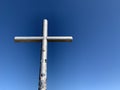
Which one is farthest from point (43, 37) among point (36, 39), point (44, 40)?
point (36, 39)

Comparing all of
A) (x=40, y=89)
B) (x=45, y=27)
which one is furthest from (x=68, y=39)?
(x=40, y=89)

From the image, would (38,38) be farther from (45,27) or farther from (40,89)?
(40,89)

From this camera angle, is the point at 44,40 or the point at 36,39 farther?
the point at 36,39

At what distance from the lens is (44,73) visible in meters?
6.05

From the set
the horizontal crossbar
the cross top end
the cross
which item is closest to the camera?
the cross

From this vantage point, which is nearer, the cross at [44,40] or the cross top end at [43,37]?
the cross at [44,40]

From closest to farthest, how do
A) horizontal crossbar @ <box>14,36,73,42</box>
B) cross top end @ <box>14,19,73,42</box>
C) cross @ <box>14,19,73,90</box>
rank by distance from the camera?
cross @ <box>14,19,73,90</box> → cross top end @ <box>14,19,73,42</box> → horizontal crossbar @ <box>14,36,73,42</box>

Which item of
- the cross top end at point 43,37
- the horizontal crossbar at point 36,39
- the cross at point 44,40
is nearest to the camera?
the cross at point 44,40

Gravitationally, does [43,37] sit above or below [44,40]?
above

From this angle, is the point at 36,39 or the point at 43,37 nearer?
the point at 43,37

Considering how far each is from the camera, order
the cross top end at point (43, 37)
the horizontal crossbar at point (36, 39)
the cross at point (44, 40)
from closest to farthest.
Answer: the cross at point (44, 40)
the cross top end at point (43, 37)
the horizontal crossbar at point (36, 39)

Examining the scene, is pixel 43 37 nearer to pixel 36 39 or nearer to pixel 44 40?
pixel 44 40

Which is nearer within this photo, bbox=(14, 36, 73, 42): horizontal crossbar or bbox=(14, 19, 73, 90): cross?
bbox=(14, 19, 73, 90): cross

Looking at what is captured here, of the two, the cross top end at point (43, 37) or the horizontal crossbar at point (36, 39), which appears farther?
the horizontal crossbar at point (36, 39)
